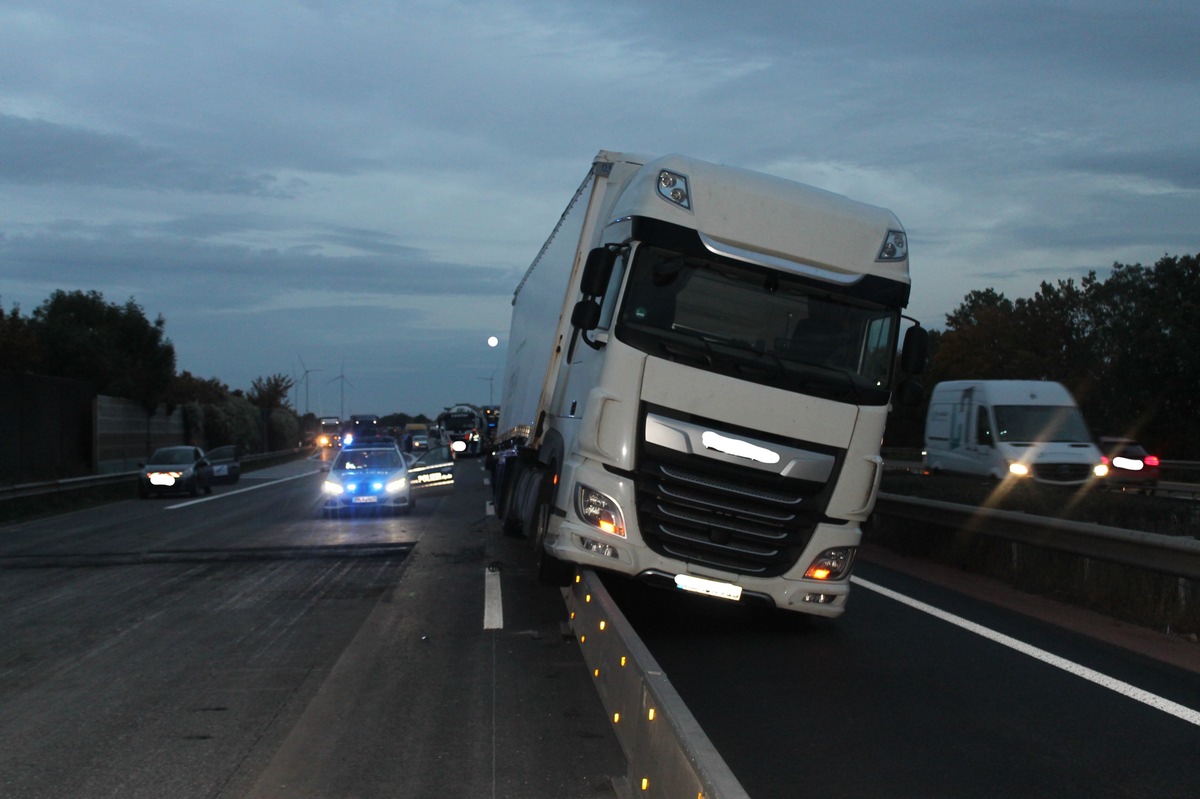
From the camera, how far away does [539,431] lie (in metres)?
11.9

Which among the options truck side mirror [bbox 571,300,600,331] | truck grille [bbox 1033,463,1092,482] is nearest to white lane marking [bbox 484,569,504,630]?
truck side mirror [bbox 571,300,600,331]

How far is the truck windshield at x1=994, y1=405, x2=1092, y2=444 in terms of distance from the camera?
2277cm

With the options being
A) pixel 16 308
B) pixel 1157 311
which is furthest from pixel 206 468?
pixel 1157 311

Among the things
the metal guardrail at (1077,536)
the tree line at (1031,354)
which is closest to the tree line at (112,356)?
the tree line at (1031,354)

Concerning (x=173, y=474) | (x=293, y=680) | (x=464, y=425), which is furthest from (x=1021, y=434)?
(x=464, y=425)

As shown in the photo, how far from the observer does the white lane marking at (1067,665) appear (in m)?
7.17

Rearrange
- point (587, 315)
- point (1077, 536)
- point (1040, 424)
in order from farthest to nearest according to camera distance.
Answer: point (1040, 424)
point (1077, 536)
point (587, 315)

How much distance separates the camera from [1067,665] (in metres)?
8.53

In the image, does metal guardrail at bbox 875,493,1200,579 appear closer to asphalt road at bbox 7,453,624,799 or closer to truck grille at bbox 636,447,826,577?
truck grille at bbox 636,447,826,577

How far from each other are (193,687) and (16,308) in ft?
125

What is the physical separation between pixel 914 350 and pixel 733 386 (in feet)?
6.05

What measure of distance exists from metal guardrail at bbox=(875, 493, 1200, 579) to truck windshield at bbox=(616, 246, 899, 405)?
2.86 m

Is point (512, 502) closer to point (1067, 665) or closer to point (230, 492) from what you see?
point (1067, 665)

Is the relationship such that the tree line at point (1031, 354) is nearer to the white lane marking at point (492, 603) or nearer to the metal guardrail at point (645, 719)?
the white lane marking at point (492, 603)
